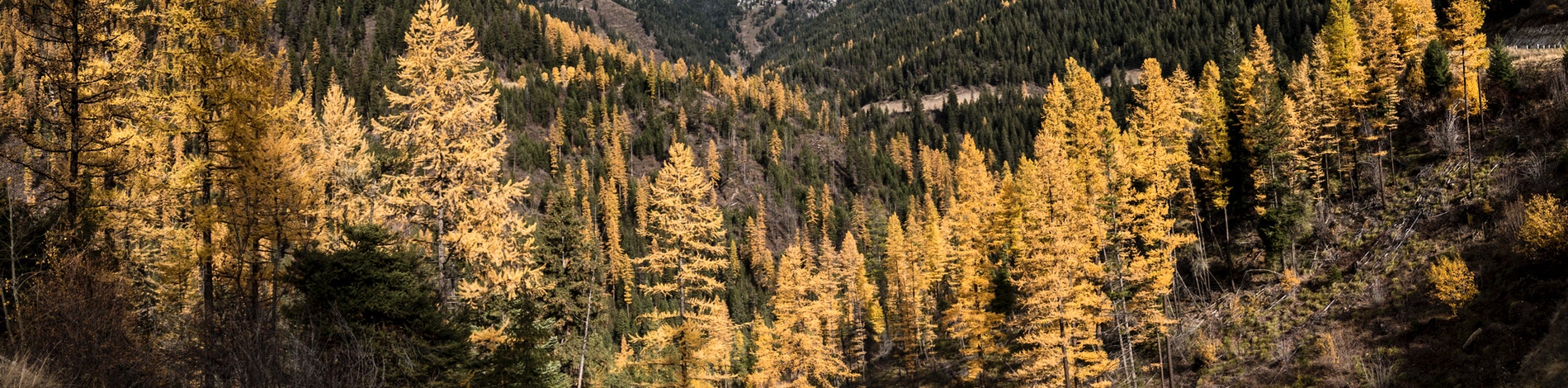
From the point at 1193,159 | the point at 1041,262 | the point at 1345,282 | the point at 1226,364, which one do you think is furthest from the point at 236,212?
the point at 1193,159

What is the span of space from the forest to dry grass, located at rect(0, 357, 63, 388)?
3.8 inches

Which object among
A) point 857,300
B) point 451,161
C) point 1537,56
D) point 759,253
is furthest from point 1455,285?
point 759,253

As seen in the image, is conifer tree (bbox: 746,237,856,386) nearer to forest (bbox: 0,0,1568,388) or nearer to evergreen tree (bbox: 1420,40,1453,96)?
forest (bbox: 0,0,1568,388)

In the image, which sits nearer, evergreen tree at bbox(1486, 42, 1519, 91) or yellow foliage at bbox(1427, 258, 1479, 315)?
yellow foliage at bbox(1427, 258, 1479, 315)

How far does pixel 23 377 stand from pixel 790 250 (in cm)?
3730

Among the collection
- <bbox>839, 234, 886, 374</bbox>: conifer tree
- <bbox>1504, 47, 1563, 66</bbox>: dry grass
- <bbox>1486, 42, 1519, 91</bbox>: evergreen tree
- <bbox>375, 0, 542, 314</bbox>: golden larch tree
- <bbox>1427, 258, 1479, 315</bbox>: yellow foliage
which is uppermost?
<bbox>1504, 47, 1563, 66</bbox>: dry grass

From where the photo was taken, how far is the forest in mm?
14328

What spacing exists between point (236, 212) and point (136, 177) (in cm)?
381

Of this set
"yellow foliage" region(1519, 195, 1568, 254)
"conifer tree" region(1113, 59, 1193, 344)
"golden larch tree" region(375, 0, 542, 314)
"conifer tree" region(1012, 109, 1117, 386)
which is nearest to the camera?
"golden larch tree" region(375, 0, 542, 314)

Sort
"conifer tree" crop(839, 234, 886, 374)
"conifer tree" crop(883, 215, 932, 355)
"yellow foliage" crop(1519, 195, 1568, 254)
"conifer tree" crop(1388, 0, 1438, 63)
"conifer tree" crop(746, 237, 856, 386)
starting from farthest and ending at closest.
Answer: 1. "conifer tree" crop(839, 234, 886, 374)
2. "conifer tree" crop(883, 215, 932, 355)
3. "conifer tree" crop(1388, 0, 1438, 63)
4. "conifer tree" crop(746, 237, 856, 386)
5. "yellow foliage" crop(1519, 195, 1568, 254)

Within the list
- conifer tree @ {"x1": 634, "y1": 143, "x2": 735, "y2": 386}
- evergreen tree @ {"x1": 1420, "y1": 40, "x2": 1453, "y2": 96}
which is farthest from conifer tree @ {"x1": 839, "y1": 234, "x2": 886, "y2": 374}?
evergreen tree @ {"x1": 1420, "y1": 40, "x2": 1453, "y2": 96}

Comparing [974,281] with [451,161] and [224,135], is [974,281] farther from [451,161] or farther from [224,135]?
[224,135]

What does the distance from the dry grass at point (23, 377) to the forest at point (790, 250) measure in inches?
3.8

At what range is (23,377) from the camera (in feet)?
27.0
